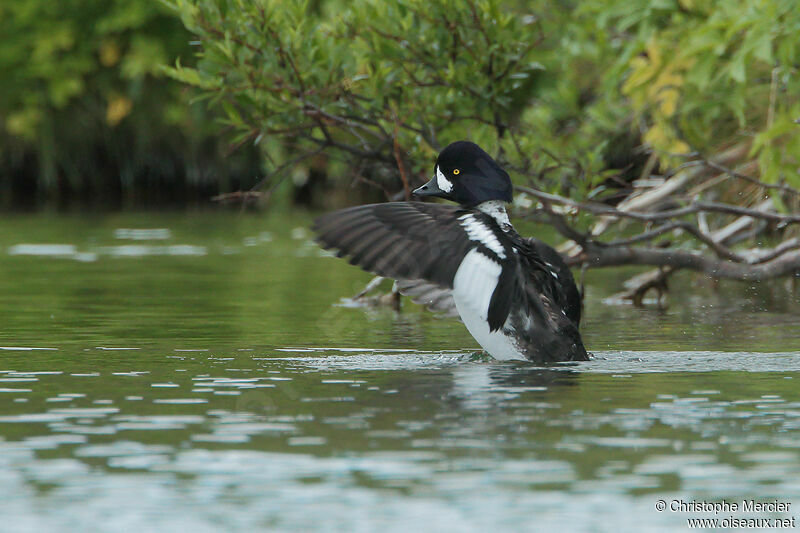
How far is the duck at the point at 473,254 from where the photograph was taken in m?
7.91

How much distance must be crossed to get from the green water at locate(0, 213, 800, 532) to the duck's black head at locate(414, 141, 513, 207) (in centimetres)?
90

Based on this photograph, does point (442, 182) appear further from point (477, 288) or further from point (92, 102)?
point (92, 102)

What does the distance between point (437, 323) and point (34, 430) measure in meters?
5.28

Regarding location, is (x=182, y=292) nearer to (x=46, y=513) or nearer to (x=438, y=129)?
(x=438, y=129)

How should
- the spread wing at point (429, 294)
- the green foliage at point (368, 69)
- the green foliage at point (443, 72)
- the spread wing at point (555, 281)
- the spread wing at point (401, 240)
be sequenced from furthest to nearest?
the green foliage at point (368, 69), the green foliage at point (443, 72), the spread wing at point (429, 294), the spread wing at point (555, 281), the spread wing at point (401, 240)

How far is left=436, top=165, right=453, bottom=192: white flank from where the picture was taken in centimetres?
837

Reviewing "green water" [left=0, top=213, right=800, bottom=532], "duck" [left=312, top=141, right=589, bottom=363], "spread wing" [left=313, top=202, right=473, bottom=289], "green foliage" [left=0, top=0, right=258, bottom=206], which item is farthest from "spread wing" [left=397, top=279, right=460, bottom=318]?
"green foliage" [left=0, top=0, right=258, bottom=206]

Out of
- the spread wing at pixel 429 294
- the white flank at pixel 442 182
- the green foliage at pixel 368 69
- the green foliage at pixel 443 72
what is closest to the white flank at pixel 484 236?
the white flank at pixel 442 182

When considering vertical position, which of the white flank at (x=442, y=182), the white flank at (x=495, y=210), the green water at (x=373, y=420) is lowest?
the green water at (x=373, y=420)

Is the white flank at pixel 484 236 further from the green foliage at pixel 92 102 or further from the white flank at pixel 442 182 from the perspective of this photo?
the green foliage at pixel 92 102

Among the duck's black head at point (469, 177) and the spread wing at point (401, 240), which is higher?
the duck's black head at point (469, 177)

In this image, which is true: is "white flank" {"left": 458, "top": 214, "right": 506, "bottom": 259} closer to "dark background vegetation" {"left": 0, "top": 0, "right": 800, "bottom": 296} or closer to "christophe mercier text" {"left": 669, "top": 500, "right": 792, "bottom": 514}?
"dark background vegetation" {"left": 0, "top": 0, "right": 800, "bottom": 296}

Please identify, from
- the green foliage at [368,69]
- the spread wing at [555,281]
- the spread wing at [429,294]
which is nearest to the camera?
the spread wing at [555,281]

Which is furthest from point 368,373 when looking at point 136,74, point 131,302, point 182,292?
point 136,74
